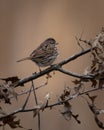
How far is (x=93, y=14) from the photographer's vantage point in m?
1.85

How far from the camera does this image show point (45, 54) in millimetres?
828

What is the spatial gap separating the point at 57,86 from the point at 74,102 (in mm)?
91

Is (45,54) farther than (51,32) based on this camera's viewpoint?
No

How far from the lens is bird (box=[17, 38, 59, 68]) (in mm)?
815

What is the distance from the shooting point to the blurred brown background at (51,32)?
6.04 ft

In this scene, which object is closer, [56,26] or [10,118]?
[10,118]

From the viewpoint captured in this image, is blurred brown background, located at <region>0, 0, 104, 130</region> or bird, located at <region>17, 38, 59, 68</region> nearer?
bird, located at <region>17, 38, 59, 68</region>

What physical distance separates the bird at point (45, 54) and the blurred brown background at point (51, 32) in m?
0.93

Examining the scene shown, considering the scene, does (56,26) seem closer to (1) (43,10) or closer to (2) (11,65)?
(1) (43,10)

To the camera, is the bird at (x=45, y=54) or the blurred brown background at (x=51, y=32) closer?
the bird at (x=45, y=54)

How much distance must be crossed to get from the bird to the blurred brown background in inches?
36.8

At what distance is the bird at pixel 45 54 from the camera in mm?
815

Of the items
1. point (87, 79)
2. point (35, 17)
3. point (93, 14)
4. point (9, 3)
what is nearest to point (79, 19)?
point (93, 14)

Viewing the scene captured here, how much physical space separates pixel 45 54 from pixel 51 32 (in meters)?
1.05
